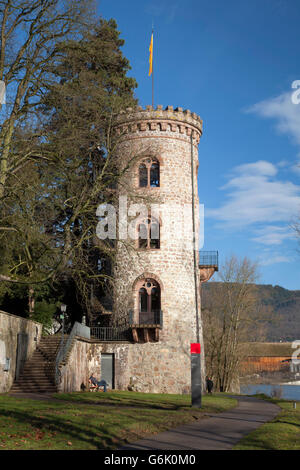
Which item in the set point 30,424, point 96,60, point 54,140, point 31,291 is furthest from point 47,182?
point 31,291

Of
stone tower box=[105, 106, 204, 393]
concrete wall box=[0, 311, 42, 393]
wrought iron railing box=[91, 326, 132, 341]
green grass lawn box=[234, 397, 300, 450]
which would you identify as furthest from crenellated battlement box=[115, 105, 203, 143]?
green grass lawn box=[234, 397, 300, 450]

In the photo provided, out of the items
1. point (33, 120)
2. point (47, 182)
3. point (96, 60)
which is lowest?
point (47, 182)

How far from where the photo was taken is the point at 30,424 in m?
10.8

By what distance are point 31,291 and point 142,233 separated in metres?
6.59

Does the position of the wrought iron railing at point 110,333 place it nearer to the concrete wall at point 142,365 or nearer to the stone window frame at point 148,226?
the concrete wall at point 142,365

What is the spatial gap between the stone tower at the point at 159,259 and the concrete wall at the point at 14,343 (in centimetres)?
430

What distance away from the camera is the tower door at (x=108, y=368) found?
85.8 ft

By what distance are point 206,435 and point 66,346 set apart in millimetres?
12443

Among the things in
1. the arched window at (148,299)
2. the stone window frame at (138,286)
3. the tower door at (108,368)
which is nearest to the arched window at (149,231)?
the stone window frame at (138,286)

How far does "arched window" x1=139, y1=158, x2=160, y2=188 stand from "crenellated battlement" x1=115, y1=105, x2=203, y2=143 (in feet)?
5.75

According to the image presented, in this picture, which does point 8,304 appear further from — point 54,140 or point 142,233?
point 54,140

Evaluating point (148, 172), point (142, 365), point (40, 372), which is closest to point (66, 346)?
point (40, 372)

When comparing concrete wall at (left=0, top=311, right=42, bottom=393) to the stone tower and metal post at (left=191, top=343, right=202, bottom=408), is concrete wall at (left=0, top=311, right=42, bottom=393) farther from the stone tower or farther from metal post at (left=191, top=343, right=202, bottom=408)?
metal post at (left=191, top=343, right=202, bottom=408)
